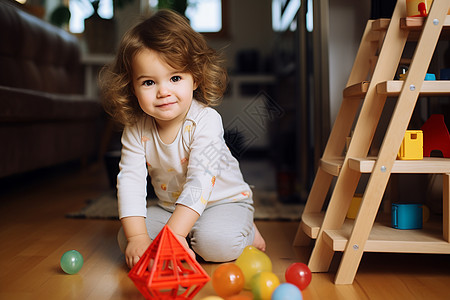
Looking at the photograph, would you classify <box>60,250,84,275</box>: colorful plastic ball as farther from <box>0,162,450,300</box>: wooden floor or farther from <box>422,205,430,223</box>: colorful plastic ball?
<box>422,205,430,223</box>: colorful plastic ball

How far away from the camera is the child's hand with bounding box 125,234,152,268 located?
0.96 metres

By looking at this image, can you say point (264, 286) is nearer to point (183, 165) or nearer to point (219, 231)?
point (219, 231)

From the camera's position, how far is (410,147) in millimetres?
895

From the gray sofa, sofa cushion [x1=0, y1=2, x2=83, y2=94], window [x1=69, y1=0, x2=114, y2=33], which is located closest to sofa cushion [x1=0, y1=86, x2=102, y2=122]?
the gray sofa

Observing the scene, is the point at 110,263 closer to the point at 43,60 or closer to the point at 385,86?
the point at 385,86

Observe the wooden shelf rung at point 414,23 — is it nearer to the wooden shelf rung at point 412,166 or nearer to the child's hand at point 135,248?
the wooden shelf rung at point 412,166

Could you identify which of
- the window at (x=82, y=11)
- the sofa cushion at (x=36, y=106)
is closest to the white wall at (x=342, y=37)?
the sofa cushion at (x=36, y=106)

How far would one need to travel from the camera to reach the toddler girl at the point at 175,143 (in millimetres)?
984

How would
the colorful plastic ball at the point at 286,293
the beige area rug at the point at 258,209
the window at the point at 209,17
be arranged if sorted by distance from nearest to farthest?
1. the colorful plastic ball at the point at 286,293
2. the beige area rug at the point at 258,209
3. the window at the point at 209,17

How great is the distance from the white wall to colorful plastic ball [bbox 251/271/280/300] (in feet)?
2.16

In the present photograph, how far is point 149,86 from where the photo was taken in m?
0.99

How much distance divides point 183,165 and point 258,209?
2.14 ft

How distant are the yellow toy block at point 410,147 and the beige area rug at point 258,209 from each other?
67cm

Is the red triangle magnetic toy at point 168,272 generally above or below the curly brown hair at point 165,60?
below
